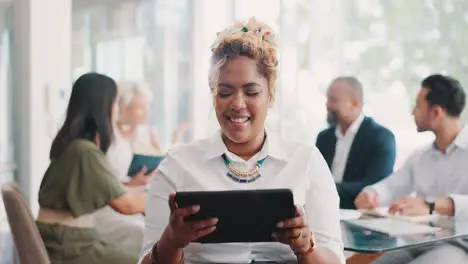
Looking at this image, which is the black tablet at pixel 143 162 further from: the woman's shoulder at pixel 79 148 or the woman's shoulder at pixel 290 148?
the woman's shoulder at pixel 290 148

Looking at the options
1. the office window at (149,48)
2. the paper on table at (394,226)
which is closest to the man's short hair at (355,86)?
the paper on table at (394,226)

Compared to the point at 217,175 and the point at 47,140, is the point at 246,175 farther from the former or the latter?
the point at 47,140

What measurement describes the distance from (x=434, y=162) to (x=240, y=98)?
1.67 meters

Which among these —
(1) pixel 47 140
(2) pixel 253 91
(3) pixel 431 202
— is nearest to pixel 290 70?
(1) pixel 47 140

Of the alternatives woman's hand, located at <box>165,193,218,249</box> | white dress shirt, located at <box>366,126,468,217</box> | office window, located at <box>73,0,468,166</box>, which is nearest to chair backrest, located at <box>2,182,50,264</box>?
woman's hand, located at <box>165,193,218,249</box>

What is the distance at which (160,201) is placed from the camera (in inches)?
62.8

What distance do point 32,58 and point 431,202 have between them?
10.4ft

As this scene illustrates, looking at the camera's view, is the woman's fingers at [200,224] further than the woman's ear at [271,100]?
No

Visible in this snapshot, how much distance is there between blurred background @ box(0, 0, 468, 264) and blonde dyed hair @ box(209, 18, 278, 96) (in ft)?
8.53

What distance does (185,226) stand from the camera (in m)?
1.35

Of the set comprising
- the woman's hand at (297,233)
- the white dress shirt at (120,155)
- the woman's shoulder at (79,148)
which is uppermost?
the woman's shoulder at (79,148)

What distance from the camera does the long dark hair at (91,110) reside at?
8.79ft

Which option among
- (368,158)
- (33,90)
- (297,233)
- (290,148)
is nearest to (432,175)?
(368,158)

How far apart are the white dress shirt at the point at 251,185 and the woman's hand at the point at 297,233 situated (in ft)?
0.56
